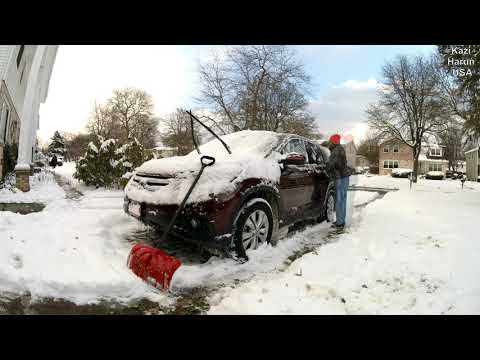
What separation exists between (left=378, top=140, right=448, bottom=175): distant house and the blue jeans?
1.98ft

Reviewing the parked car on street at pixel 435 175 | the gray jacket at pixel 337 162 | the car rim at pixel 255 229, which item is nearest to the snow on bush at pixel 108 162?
the car rim at pixel 255 229

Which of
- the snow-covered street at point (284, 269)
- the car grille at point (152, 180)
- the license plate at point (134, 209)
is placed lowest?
the snow-covered street at point (284, 269)

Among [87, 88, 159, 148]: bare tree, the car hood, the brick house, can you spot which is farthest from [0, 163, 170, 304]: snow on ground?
the brick house

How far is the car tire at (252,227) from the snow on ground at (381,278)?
329 mm

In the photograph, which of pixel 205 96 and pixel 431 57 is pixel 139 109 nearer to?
pixel 205 96

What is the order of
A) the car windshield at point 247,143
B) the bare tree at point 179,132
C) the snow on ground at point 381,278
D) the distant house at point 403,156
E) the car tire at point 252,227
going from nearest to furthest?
the snow on ground at point 381,278 < the car tire at point 252,227 < the bare tree at point 179,132 < the car windshield at point 247,143 < the distant house at point 403,156

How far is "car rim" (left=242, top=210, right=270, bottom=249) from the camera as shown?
251cm

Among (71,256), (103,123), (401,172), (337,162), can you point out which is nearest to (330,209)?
(337,162)

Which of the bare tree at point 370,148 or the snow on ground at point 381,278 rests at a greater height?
the bare tree at point 370,148

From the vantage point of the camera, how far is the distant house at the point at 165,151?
9.68 feet

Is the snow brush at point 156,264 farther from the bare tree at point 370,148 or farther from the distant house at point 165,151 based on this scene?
the bare tree at point 370,148

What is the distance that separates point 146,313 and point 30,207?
3.27 meters

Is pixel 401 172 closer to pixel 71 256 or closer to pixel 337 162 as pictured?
pixel 337 162
